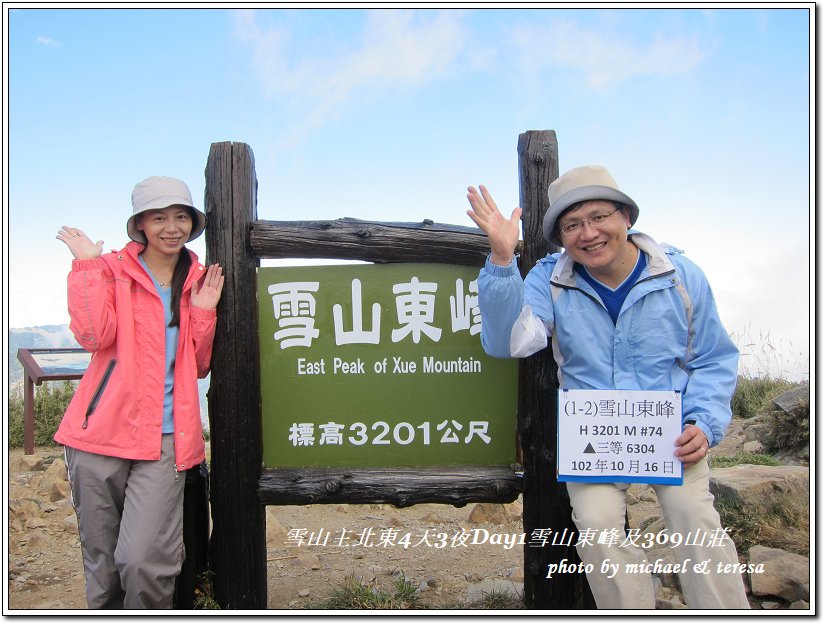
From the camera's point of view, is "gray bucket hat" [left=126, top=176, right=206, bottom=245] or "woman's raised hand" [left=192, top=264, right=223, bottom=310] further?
"woman's raised hand" [left=192, top=264, right=223, bottom=310]

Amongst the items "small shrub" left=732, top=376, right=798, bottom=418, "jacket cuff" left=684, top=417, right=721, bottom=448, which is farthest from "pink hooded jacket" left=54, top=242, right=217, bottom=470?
"small shrub" left=732, top=376, right=798, bottom=418

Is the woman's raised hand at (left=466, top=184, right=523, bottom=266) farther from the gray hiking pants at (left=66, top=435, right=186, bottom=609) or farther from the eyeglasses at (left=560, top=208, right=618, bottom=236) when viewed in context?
the gray hiking pants at (left=66, top=435, right=186, bottom=609)

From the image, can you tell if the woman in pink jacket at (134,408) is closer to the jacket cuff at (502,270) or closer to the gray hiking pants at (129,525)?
the gray hiking pants at (129,525)

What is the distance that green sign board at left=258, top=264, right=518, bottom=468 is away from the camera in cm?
388

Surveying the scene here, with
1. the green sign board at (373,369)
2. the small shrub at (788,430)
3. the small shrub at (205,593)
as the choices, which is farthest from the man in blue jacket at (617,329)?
the small shrub at (788,430)

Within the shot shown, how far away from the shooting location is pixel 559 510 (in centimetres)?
379

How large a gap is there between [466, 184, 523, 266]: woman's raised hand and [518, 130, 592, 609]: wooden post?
0.58 meters

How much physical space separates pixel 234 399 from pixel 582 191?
2191 mm

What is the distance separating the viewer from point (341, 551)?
5.47 m

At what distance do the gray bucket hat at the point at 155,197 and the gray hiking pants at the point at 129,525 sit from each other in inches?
44.5

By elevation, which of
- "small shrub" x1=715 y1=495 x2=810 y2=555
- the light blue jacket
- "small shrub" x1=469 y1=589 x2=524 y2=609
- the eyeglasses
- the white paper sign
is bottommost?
"small shrub" x1=469 y1=589 x2=524 y2=609

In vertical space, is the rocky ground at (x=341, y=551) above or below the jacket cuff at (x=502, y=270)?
below

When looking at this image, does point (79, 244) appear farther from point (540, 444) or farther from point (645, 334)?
point (645, 334)

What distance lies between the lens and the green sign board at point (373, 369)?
3.88 metres
